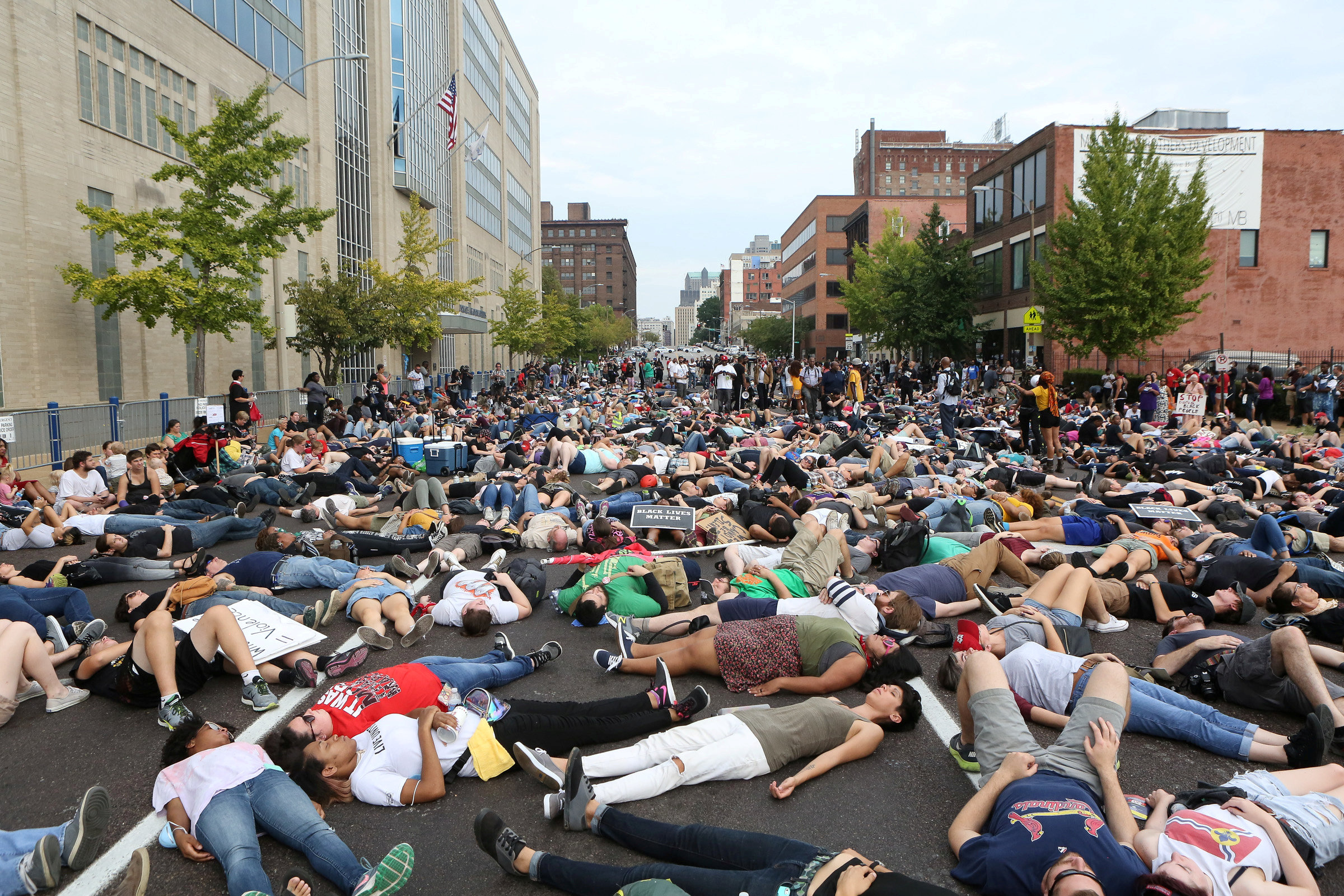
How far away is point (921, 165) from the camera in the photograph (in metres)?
125

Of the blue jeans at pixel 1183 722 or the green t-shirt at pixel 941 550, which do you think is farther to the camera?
the green t-shirt at pixel 941 550

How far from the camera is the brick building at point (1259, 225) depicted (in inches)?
1550

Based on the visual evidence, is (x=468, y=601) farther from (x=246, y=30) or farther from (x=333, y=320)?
(x=246, y=30)

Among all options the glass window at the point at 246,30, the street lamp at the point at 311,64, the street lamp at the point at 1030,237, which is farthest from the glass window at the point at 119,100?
the street lamp at the point at 1030,237

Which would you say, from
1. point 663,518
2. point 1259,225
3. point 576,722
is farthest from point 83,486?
point 1259,225

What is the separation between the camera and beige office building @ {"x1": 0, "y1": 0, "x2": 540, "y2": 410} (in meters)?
17.6

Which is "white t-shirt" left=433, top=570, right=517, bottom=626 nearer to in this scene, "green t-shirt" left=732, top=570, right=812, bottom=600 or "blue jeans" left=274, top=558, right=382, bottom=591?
"blue jeans" left=274, top=558, right=382, bottom=591

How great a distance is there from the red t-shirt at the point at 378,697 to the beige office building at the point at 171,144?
17.5 metres

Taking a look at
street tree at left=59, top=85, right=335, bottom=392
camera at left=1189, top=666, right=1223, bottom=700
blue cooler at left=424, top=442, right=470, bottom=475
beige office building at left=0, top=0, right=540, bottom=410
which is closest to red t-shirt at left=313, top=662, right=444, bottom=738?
camera at left=1189, top=666, right=1223, bottom=700

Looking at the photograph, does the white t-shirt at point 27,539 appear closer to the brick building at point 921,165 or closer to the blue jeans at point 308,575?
the blue jeans at point 308,575

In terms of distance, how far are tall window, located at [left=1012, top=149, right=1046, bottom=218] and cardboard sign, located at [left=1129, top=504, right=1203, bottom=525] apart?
3634 centimetres

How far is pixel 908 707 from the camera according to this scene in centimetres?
482

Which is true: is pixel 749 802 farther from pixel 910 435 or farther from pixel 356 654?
pixel 910 435

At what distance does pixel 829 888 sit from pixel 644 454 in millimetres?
12461
